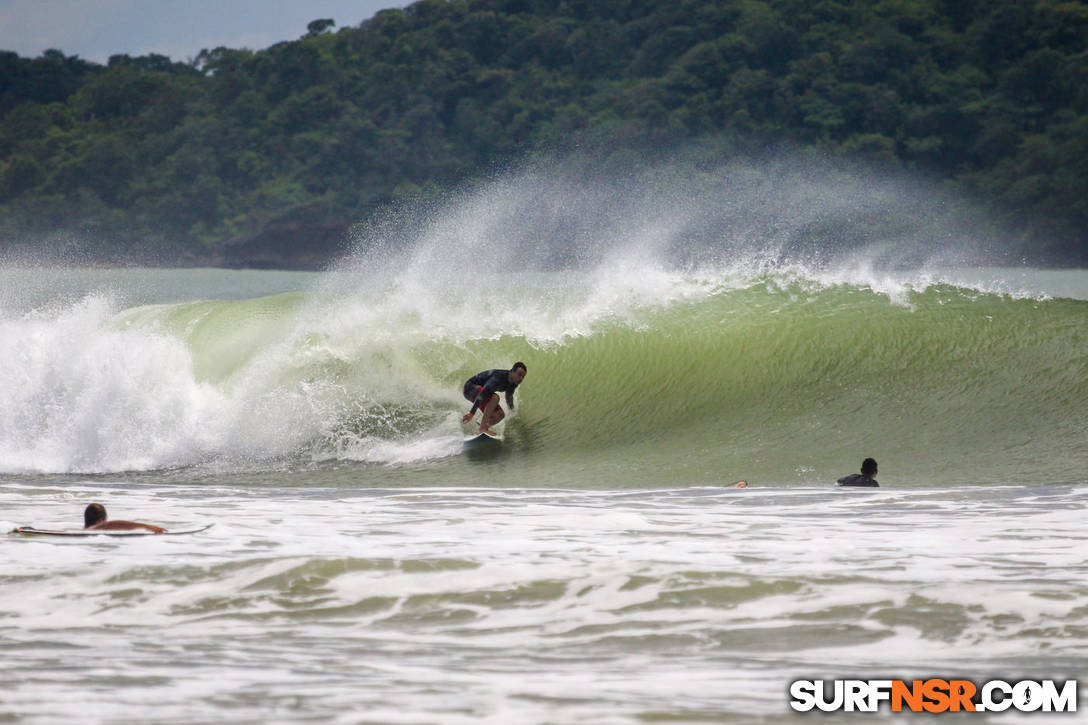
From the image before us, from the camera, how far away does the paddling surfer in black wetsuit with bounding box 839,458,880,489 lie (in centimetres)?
943

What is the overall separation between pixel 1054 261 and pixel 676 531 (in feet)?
160

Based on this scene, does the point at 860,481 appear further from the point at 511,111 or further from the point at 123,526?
the point at 511,111

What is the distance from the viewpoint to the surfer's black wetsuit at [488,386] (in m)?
11.5

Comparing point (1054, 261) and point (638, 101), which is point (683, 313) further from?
point (638, 101)

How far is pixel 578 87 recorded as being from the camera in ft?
230

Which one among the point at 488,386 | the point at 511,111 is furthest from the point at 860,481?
the point at 511,111

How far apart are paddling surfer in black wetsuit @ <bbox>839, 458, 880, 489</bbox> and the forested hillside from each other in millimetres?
46075

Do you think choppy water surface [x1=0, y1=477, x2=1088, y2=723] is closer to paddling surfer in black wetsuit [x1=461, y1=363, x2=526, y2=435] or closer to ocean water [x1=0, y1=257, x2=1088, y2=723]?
ocean water [x1=0, y1=257, x2=1088, y2=723]

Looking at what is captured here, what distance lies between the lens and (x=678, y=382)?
1306 cm

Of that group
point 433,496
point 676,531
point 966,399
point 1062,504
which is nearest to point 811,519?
point 676,531

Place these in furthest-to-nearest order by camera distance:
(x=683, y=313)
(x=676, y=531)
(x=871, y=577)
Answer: (x=683, y=313)
(x=676, y=531)
(x=871, y=577)

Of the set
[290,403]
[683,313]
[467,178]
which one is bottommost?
[290,403]

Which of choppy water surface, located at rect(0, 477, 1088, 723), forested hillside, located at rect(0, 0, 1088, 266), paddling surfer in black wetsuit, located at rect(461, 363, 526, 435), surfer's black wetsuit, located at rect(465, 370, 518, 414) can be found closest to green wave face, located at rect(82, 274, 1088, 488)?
paddling surfer in black wetsuit, located at rect(461, 363, 526, 435)

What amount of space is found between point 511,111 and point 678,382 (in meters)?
57.3
